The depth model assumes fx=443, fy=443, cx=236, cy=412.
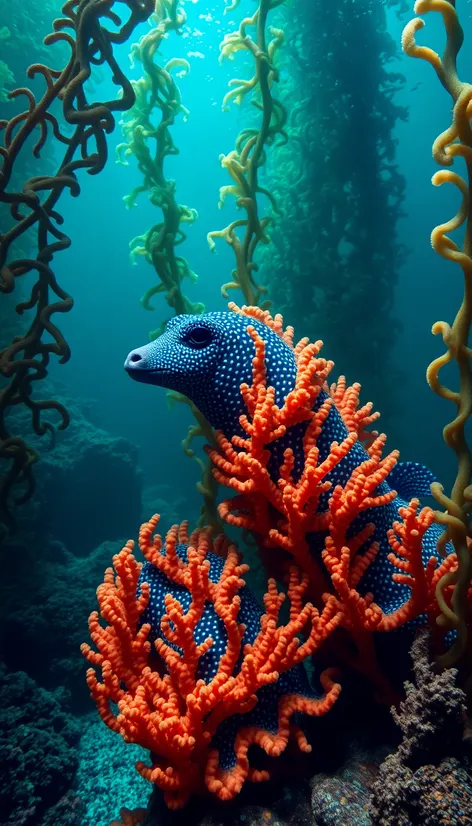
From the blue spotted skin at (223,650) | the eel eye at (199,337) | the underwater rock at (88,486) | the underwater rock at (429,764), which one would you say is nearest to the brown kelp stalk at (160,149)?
the eel eye at (199,337)

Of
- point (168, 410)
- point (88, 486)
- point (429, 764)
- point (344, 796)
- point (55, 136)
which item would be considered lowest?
point (88, 486)

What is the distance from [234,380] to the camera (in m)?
2.31

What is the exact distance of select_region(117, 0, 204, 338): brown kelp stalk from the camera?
3.94 m

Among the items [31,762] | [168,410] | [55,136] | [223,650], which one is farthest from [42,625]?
[168,410]

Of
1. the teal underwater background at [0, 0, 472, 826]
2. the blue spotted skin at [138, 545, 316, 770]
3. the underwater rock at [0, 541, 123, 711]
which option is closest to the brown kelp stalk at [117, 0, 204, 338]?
the teal underwater background at [0, 0, 472, 826]

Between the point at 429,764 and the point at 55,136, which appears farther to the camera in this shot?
the point at 55,136

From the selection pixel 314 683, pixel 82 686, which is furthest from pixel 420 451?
pixel 314 683

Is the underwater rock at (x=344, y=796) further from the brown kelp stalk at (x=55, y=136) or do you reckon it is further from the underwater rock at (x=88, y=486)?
the underwater rock at (x=88, y=486)

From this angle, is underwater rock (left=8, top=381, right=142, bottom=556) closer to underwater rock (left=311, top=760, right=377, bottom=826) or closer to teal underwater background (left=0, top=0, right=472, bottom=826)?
teal underwater background (left=0, top=0, right=472, bottom=826)

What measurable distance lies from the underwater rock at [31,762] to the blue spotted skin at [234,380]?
316cm

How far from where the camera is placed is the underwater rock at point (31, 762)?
3383 mm

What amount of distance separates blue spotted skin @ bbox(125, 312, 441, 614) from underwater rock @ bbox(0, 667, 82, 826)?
3162mm

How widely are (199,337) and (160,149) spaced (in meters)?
2.75

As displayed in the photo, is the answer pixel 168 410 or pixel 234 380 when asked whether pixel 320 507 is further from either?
pixel 168 410
